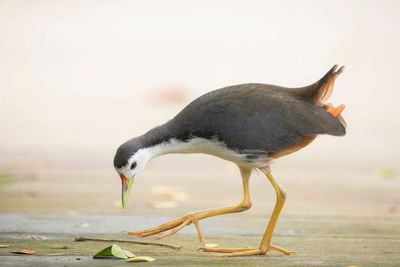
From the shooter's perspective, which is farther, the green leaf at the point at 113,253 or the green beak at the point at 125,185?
the green beak at the point at 125,185

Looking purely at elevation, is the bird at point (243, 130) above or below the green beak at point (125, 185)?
above

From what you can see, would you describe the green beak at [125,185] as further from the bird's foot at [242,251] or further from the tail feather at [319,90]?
the tail feather at [319,90]

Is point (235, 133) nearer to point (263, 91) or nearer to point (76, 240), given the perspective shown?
point (263, 91)

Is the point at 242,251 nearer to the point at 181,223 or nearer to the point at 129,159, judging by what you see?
the point at 181,223

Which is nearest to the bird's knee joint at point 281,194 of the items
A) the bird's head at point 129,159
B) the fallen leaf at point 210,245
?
the fallen leaf at point 210,245

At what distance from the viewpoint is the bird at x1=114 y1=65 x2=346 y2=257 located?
22.9 feet

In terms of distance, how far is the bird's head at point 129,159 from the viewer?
704cm

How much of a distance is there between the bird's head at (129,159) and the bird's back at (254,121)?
285 mm

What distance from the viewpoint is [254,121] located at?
6969 millimetres

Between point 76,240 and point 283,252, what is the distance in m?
1.52

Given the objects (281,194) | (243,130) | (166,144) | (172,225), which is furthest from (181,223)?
(243,130)

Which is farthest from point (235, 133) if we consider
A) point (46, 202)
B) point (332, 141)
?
point (332, 141)

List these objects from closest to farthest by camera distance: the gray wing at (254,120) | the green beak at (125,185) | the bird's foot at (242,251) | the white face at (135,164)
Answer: the bird's foot at (242,251) < the gray wing at (254,120) < the white face at (135,164) < the green beak at (125,185)

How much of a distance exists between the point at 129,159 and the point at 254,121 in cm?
96
